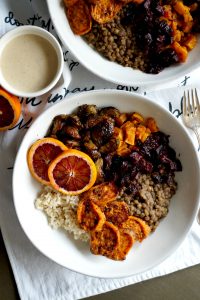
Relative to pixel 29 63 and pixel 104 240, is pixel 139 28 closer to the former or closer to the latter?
pixel 29 63

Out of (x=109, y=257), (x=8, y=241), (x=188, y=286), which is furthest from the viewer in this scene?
(x=188, y=286)


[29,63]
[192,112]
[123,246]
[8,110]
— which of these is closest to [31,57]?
[29,63]

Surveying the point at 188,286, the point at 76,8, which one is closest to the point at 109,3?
the point at 76,8

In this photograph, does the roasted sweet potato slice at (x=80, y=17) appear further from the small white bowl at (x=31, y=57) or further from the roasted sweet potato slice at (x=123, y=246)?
the roasted sweet potato slice at (x=123, y=246)

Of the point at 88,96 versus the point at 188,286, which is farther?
the point at 188,286

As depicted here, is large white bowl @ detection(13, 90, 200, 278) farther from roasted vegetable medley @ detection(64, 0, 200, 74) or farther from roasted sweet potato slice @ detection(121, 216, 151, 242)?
roasted vegetable medley @ detection(64, 0, 200, 74)

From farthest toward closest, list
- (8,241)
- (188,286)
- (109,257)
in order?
(188,286) → (8,241) → (109,257)

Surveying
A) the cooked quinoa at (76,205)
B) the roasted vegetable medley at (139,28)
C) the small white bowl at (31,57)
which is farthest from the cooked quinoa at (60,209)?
the roasted vegetable medley at (139,28)

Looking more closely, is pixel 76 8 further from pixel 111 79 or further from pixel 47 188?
pixel 47 188
